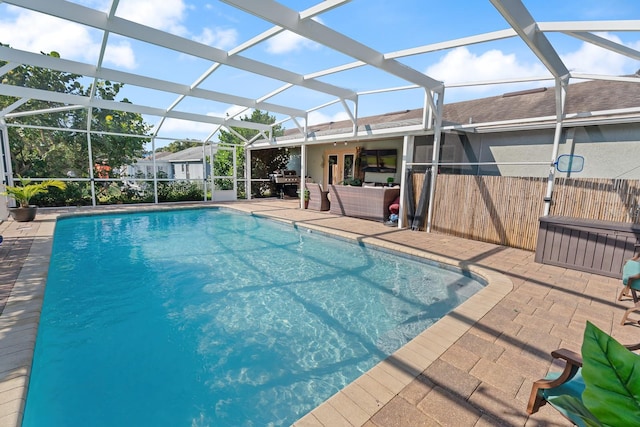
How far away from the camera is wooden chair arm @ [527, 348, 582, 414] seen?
1.63 m

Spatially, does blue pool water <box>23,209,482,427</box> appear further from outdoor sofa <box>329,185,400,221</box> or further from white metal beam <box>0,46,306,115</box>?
white metal beam <box>0,46,306,115</box>

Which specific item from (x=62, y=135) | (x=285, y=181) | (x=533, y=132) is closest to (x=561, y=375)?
(x=533, y=132)

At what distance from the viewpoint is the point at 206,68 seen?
274 inches

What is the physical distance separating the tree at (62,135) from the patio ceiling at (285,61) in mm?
2923

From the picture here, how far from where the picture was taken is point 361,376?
2354 millimetres

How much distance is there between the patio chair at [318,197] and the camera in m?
11.3

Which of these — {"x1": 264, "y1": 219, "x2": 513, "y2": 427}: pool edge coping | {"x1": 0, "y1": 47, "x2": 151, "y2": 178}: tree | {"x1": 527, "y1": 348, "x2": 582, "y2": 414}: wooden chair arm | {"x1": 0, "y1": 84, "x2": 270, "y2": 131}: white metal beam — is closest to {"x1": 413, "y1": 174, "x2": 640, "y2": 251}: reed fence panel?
{"x1": 264, "y1": 219, "x2": 513, "y2": 427}: pool edge coping

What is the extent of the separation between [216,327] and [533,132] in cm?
902

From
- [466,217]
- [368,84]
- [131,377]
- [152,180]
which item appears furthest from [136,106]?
[466,217]

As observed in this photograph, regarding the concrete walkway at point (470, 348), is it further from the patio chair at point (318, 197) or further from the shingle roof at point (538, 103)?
the patio chair at point (318, 197)

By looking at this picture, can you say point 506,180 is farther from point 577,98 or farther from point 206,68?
point 206,68

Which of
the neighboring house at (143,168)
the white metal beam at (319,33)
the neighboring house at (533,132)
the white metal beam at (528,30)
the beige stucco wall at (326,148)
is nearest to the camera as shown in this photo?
the white metal beam at (528,30)

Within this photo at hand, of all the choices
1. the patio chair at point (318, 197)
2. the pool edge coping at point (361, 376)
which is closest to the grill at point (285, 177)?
the patio chair at point (318, 197)

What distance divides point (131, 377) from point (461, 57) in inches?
321
